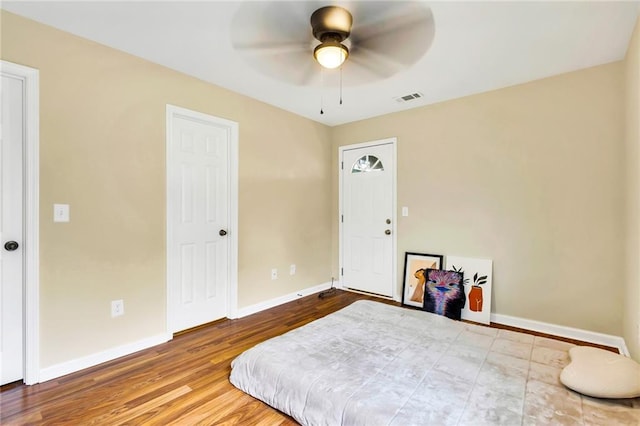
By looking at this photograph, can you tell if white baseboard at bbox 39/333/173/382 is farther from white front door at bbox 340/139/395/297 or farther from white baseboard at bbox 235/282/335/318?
white front door at bbox 340/139/395/297

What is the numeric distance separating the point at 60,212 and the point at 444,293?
3504 millimetres

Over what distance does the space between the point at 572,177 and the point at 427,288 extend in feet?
5.67

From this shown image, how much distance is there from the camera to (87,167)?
227cm

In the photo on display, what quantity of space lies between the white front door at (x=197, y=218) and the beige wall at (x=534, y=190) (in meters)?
2.24

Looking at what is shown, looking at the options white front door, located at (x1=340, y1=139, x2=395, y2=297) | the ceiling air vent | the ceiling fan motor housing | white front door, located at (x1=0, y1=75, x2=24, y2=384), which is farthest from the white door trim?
white front door, located at (x1=340, y1=139, x2=395, y2=297)

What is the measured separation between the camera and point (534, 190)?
2938 millimetres

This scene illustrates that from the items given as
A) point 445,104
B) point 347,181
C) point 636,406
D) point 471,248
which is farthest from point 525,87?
point 636,406

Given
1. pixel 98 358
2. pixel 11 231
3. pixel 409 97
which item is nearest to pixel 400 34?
pixel 409 97

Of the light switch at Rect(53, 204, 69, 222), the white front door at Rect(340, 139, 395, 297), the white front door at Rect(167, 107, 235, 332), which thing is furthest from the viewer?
the white front door at Rect(340, 139, 395, 297)

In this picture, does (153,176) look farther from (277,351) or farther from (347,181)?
(347,181)

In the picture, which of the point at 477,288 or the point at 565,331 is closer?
the point at 565,331

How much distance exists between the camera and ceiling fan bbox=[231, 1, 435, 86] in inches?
75.8

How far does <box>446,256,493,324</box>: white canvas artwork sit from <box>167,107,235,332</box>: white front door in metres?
2.57

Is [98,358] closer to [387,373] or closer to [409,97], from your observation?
[387,373]
